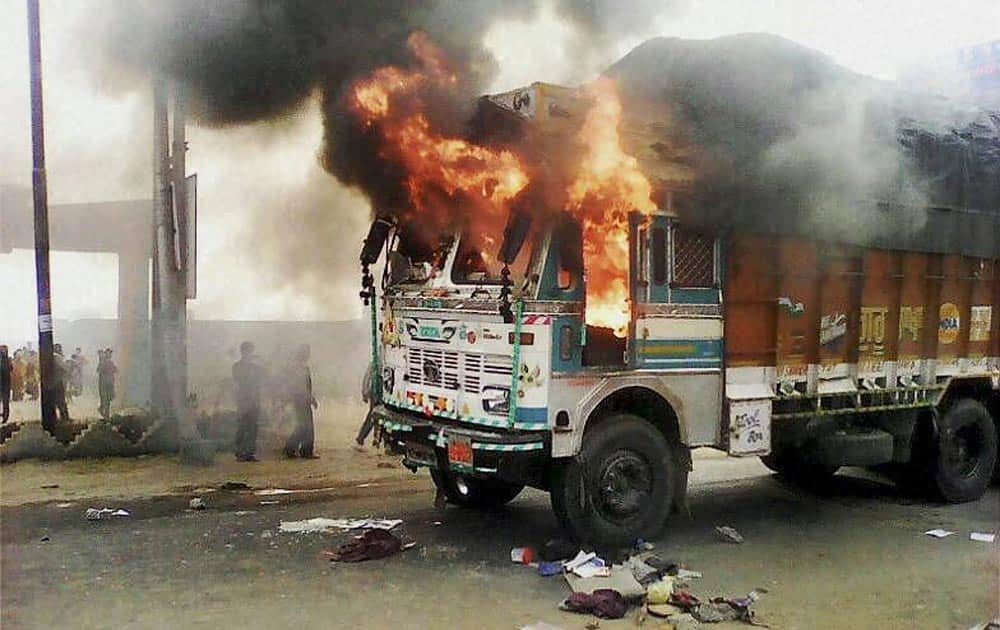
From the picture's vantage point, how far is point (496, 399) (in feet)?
21.1

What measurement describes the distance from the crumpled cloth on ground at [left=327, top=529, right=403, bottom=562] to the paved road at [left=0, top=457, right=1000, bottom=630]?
12cm

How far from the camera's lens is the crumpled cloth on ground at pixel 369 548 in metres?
6.44

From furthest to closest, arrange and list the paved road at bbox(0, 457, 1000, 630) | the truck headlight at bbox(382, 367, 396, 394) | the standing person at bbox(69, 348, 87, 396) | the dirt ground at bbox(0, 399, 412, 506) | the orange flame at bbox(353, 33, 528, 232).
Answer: the standing person at bbox(69, 348, 87, 396) < the dirt ground at bbox(0, 399, 412, 506) < the truck headlight at bbox(382, 367, 396, 394) < the orange flame at bbox(353, 33, 528, 232) < the paved road at bbox(0, 457, 1000, 630)

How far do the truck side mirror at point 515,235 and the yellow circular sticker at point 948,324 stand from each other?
469cm

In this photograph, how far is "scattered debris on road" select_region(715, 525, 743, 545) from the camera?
7270 millimetres

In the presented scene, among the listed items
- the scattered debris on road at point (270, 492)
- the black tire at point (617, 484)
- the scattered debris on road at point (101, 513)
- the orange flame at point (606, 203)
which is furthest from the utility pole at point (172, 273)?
the orange flame at point (606, 203)

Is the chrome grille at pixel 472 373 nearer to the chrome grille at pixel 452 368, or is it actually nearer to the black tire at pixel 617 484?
the chrome grille at pixel 452 368

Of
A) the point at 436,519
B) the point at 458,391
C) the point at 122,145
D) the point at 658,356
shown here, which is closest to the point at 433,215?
the point at 458,391

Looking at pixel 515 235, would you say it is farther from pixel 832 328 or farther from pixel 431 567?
pixel 832 328

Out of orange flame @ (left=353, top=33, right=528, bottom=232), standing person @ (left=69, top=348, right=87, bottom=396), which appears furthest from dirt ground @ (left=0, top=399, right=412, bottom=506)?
standing person @ (left=69, top=348, right=87, bottom=396)

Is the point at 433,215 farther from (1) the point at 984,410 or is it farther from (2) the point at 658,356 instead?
(1) the point at 984,410

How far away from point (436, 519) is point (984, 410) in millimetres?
5582

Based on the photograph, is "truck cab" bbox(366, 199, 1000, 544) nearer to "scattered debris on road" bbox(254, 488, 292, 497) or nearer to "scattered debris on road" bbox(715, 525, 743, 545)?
"scattered debris on road" bbox(715, 525, 743, 545)

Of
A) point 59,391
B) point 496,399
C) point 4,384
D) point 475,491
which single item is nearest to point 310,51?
point 496,399
